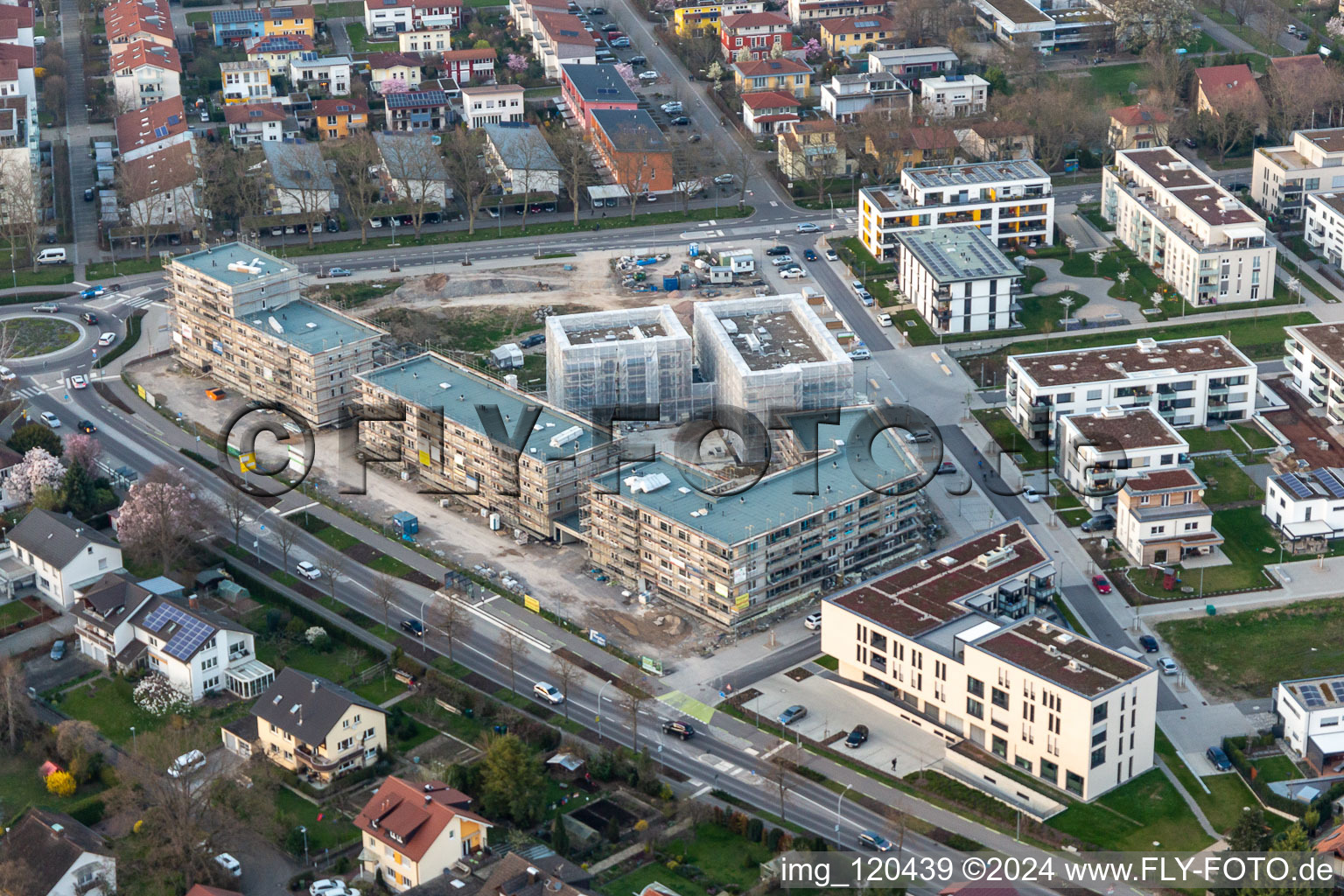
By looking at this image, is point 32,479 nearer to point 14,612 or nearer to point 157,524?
point 14,612

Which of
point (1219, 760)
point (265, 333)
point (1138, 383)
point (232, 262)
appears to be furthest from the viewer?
point (232, 262)

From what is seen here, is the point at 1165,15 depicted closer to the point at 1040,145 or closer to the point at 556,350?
the point at 1040,145

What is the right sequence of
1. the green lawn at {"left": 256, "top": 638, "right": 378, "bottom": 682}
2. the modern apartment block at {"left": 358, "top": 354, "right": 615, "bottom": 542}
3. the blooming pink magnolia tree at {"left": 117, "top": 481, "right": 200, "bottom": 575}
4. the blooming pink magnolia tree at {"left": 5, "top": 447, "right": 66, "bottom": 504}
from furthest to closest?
1. the blooming pink magnolia tree at {"left": 5, "top": 447, "right": 66, "bottom": 504}
2. the modern apartment block at {"left": 358, "top": 354, "right": 615, "bottom": 542}
3. the blooming pink magnolia tree at {"left": 117, "top": 481, "right": 200, "bottom": 575}
4. the green lawn at {"left": 256, "top": 638, "right": 378, "bottom": 682}

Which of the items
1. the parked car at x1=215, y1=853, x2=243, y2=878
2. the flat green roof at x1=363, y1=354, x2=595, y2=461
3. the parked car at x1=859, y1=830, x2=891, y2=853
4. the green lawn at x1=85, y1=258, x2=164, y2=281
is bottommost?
the parked car at x1=215, y1=853, x2=243, y2=878

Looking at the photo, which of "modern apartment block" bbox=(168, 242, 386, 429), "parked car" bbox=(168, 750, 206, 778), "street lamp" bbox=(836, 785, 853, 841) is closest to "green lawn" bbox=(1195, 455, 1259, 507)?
"street lamp" bbox=(836, 785, 853, 841)

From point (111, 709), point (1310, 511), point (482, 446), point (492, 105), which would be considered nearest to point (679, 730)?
point (482, 446)

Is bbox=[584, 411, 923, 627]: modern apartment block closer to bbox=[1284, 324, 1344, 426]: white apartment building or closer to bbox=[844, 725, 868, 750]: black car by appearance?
bbox=[844, 725, 868, 750]: black car

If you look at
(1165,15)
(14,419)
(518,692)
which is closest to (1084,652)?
(518,692)
